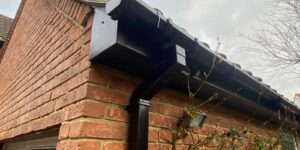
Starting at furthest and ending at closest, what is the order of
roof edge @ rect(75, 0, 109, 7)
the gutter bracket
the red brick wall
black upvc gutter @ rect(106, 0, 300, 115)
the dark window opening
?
the dark window opening, roof edge @ rect(75, 0, 109, 7), the red brick wall, the gutter bracket, black upvc gutter @ rect(106, 0, 300, 115)

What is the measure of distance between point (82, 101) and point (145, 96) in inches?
15.4

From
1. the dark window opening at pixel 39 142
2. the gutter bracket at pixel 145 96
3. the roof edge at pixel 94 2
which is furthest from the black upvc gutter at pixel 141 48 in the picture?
the dark window opening at pixel 39 142

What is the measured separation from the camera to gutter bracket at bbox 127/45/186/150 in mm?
1486

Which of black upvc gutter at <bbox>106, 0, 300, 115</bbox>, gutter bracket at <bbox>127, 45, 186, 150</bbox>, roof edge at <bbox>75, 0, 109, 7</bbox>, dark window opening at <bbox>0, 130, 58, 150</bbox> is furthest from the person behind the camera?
dark window opening at <bbox>0, 130, 58, 150</bbox>

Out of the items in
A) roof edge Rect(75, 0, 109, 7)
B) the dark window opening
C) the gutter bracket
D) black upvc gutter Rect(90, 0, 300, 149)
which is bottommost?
the dark window opening

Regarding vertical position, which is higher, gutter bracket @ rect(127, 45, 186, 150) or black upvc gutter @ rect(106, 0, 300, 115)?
black upvc gutter @ rect(106, 0, 300, 115)

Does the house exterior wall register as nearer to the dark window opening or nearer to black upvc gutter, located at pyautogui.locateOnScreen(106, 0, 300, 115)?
the dark window opening

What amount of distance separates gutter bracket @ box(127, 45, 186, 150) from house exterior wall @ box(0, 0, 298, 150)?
0.05m

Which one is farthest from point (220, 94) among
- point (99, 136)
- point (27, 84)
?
point (27, 84)

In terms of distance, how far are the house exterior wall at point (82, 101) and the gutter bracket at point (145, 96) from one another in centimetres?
5

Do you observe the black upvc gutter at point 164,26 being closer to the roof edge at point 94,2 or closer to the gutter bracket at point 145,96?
the gutter bracket at point 145,96

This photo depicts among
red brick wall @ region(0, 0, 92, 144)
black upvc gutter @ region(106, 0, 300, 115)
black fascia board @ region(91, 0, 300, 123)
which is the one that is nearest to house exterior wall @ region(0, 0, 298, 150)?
red brick wall @ region(0, 0, 92, 144)

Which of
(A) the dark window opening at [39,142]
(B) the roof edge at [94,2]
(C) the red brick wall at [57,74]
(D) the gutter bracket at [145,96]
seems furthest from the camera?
(A) the dark window opening at [39,142]

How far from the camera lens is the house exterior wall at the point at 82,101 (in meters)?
1.43
